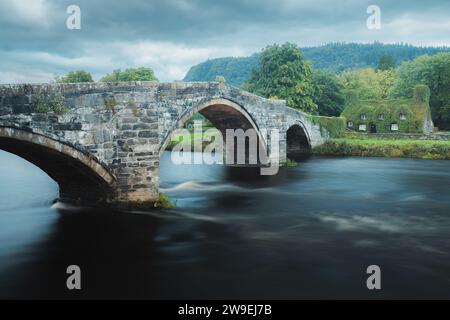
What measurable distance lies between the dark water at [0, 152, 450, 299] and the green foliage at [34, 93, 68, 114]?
12.3 ft

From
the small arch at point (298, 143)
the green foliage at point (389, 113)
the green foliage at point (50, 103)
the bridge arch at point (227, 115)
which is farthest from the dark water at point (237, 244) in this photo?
the green foliage at point (389, 113)

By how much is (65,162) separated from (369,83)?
248 feet

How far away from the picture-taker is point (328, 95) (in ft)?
193

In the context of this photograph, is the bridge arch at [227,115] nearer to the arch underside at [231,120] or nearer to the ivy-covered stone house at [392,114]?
the arch underside at [231,120]

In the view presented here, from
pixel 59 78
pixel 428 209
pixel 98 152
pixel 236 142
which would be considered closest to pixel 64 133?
pixel 98 152

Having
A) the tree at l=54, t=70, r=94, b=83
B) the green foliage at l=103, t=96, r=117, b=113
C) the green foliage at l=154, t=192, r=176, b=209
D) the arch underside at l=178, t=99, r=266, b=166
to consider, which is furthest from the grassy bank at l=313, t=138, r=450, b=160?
the tree at l=54, t=70, r=94, b=83

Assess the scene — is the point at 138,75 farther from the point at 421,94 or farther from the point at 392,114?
the point at 421,94

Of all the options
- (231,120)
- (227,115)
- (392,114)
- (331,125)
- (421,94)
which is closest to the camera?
(227,115)

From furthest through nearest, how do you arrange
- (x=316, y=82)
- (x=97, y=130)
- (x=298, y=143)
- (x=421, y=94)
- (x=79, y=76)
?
1. (x=79, y=76)
2. (x=316, y=82)
3. (x=421, y=94)
4. (x=298, y=143)
5. (x=97, y=130)

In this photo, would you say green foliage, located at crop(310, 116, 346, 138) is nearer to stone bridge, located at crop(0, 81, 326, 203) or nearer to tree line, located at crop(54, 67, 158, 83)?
stone bridge, located at crop(0, 81, 326, 203)

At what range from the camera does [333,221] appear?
14453 mm

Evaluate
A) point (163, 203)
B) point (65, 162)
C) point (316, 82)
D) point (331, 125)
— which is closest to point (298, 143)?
point (331, 125)

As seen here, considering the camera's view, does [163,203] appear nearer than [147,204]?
No
